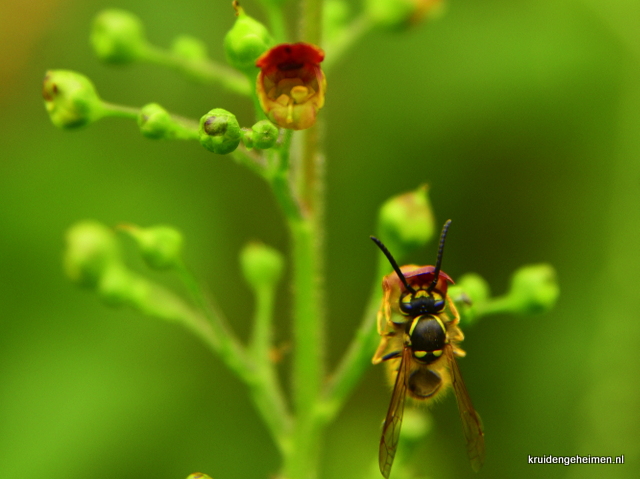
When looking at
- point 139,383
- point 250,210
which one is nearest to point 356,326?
point 250,210

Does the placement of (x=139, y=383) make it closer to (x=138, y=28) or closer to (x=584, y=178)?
(x=138, y=28)

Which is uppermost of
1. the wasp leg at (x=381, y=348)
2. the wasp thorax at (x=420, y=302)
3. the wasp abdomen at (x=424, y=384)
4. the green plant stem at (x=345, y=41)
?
the green plant stem at (x=345, y=41)

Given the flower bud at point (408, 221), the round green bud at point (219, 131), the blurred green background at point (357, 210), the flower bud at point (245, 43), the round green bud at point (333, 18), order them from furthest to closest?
1. the blurred green background at point (357, 210)
2. the round green bud at point (333, 18)
3. the flower bud at point (408, 221)
4. the flower bud at point (245, 43)
5. the round green bud at point (219, 131)

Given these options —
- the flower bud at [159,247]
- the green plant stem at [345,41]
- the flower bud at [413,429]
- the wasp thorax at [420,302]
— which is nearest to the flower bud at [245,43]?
the green plant stem at [345,41]

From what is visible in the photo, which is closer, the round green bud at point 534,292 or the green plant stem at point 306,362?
the green plant stem at point 306,362

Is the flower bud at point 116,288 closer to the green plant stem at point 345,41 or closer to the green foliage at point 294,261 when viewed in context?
the green foliage at point 294,261

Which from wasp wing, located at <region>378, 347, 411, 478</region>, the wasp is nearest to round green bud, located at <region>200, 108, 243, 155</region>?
the wasp
